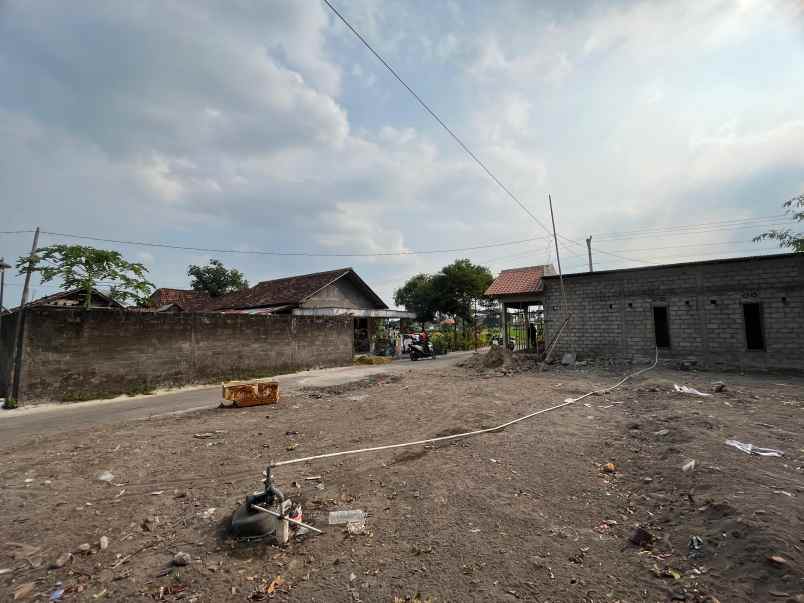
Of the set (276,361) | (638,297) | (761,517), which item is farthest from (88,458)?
(638,297)

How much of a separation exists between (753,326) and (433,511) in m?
14.0

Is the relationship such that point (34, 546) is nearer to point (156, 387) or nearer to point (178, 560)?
point (178, 560)

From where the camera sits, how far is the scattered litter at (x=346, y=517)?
3073 millimetres

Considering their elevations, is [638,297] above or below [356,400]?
above

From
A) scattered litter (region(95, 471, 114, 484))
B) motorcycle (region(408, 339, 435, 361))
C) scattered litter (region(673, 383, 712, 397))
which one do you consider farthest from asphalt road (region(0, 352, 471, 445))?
scattered litter (region(673, 383, 712, 397))

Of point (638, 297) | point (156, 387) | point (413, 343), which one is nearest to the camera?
point (156, 387)

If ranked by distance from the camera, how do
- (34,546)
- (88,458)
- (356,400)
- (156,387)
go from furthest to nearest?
(156,387), (356,400), (88,458), (34,546)

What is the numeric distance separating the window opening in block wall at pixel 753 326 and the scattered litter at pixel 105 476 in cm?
1632

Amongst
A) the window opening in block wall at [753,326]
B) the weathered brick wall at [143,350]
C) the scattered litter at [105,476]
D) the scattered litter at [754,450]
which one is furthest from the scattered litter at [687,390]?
the weathered brick wall at [143,350]

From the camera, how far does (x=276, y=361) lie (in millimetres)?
13531

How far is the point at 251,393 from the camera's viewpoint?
25.8 feet

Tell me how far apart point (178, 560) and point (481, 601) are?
2.15 metres

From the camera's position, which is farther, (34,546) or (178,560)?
(34,546)

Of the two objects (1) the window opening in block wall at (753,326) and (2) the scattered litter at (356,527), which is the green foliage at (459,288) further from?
(2) the scattered litter at (356,527)
